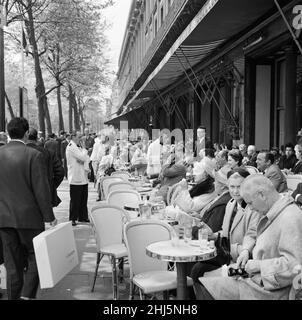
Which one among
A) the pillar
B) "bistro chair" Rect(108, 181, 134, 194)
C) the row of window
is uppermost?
the row of window

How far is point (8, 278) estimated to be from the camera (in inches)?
210

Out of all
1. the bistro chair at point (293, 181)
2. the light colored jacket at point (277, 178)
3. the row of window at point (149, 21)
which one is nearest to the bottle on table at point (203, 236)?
the light colored jacket at point (277, 178)

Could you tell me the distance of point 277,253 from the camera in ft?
12.8

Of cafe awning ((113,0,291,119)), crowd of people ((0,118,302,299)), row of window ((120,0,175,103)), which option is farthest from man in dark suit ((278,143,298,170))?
row of window ((120,0,175,103))

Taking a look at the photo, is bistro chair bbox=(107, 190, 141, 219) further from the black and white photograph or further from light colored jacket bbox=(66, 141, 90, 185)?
light colored jacket bbox=(66, 141, 90, 185)

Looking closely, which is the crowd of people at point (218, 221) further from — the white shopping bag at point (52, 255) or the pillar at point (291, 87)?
the pillar at point (291, 87)

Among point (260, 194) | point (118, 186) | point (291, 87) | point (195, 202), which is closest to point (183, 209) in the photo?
point (195, 202)

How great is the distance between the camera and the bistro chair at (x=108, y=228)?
21.5ft

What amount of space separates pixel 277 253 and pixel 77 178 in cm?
739

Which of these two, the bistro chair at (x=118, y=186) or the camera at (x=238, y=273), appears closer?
the camera at (x=238, y=273)

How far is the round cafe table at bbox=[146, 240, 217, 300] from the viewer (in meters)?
4.63

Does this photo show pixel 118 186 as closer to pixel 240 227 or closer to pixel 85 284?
pixel 85 284

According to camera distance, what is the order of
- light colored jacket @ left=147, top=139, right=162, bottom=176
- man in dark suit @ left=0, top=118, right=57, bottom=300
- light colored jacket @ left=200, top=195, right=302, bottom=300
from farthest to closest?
light colored jacket @ left=147, top=139, right=162, bottom=176
man in dark suit @ left=0, top=118, right=57, bottom=300
light colored jacket @ left=200, top=195, right=302, bottom=300

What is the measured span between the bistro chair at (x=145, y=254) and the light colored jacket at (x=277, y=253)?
119cm
